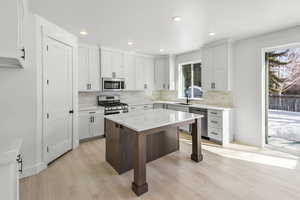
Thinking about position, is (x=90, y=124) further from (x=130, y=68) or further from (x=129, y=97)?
(x=130, y=68)

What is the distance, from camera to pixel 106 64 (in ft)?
15.0

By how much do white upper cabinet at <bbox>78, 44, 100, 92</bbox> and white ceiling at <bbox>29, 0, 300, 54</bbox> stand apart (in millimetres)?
528

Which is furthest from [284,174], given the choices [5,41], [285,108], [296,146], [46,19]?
[46,19]

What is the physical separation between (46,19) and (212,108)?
3987 millimetres

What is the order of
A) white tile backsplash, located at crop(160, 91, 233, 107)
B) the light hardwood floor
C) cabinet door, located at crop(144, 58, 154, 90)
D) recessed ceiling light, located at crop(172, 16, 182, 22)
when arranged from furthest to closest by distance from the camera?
cabinet door, located at crop(144, 58, 154, 90) < white tile backsplash, located at crop(160, 91, 233, 107) < recessed ceiling light, located at crop(172, 16, 182, 22) < the light hardwood floor

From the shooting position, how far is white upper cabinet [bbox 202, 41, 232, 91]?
153 inches

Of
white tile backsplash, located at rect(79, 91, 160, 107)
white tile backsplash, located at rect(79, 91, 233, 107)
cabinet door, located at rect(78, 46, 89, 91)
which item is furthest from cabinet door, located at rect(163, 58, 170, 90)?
cabinet door, located at rect(78, 46, 89, 91)

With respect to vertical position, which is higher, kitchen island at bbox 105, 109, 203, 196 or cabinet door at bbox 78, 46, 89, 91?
cabinet door at bbox 78, 46, 89, 91

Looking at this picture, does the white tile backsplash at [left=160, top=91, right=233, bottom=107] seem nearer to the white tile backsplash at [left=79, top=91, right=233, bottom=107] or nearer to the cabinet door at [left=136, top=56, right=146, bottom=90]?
the white tile backsplash at [left=79, top=91, right=233, bottom=107]

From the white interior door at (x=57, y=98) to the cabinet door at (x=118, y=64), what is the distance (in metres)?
1.52

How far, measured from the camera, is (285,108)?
135 inches

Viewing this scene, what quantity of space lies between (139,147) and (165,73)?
4177 millimetres

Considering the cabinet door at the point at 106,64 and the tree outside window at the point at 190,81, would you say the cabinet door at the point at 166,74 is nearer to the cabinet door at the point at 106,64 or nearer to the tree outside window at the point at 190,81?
the tree outside window at the point at 190,81

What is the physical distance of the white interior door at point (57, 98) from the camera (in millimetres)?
2791
